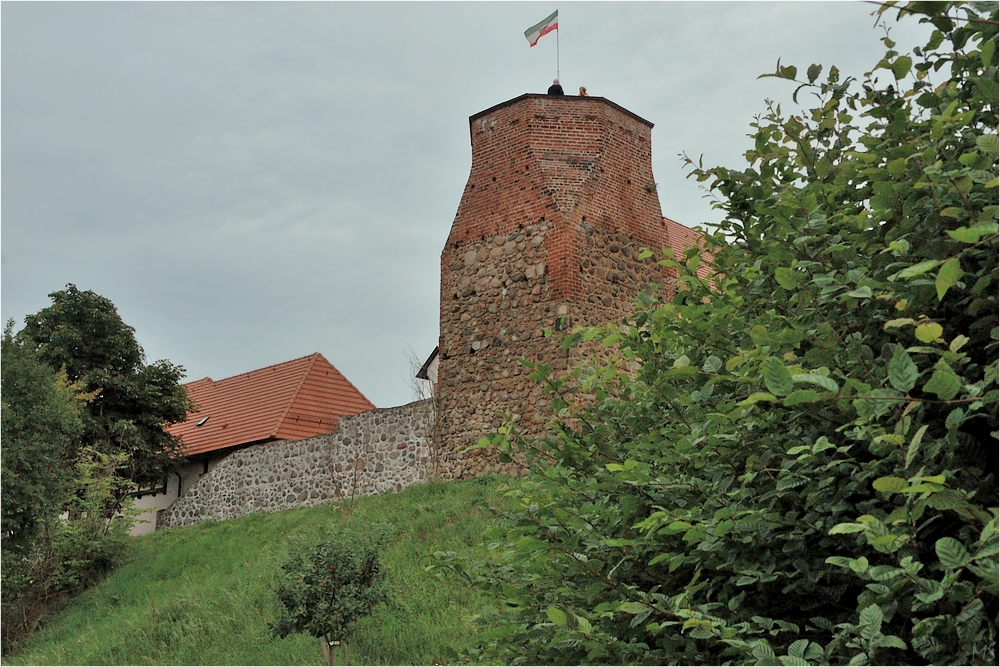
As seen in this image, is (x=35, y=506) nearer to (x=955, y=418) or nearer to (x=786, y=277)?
(x=786, y=277)

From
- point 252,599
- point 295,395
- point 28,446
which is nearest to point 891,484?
point 252,599

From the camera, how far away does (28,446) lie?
15281 millimetres

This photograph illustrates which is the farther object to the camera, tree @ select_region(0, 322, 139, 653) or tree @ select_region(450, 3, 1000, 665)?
tree @ select_region(0, 322, 139, 653)

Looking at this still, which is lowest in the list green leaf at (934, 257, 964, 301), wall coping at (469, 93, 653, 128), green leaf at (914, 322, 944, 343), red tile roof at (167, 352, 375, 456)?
green leaf at (914, 322, 944, 343)

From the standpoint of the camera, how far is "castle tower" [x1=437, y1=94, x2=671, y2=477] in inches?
619

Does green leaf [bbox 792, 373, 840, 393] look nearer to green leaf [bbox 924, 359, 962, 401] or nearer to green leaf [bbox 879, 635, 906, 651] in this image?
green leaf [bbox 924, 359, 962, 401]

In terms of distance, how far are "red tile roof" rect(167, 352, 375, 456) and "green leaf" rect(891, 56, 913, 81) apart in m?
23.4

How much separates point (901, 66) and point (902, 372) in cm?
155

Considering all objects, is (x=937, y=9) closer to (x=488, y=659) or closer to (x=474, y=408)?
(x=488, y=659)

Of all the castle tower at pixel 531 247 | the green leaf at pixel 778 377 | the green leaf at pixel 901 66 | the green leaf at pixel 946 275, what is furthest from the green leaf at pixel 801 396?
the castle tower at pixel 531 247

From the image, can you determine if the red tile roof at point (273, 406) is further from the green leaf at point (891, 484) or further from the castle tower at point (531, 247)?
the green leaf at point (891, 484)

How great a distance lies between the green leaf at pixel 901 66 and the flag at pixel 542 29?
1416cm

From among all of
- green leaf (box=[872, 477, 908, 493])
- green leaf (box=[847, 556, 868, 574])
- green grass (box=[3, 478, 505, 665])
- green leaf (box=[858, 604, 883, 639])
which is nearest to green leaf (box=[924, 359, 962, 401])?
green leaf (box=[872, 477, 908, 493])

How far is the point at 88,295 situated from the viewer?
25.0 meters
